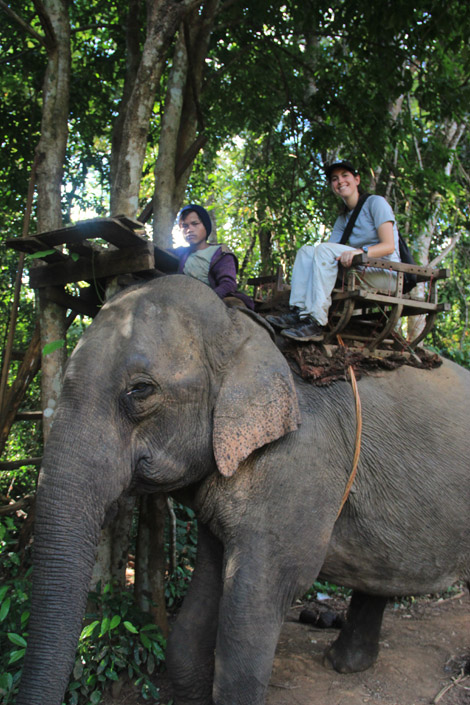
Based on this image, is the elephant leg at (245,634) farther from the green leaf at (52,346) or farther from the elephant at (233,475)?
the green leaf at (52,346)

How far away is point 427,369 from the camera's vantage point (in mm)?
3863

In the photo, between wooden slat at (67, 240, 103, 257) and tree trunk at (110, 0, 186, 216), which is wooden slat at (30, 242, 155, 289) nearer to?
wooden slat at (67, 240, 103, 257)

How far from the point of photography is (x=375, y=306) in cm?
377

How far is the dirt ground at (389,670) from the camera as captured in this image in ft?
12.4

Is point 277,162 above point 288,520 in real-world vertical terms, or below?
above

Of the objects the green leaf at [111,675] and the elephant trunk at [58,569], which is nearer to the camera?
the elephant trunk at [58,569]

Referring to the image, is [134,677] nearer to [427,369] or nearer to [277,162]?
[427,369]

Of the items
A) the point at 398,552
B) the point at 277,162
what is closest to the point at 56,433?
the point at 398,552

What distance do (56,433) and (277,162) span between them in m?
7.59

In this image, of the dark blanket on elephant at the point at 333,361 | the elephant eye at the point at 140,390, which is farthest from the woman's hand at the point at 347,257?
the elephant eye at the point at 140,390

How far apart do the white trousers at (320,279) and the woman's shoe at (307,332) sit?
65mm

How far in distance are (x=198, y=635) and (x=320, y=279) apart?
2184 millimetres

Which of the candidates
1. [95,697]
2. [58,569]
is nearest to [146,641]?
[95,697]

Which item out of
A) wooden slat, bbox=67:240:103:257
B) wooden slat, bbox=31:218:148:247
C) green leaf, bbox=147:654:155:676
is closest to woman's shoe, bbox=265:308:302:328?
wooden slat, bbox=31:218:148:247
